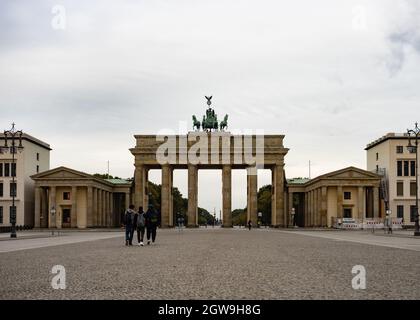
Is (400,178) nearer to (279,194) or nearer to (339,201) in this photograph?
(339,201)

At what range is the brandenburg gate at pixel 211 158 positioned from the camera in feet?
361

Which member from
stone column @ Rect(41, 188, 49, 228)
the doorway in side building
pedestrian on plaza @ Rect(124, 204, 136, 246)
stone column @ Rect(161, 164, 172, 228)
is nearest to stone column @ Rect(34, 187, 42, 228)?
stone column @ Rect(41, 188, 49, 228)

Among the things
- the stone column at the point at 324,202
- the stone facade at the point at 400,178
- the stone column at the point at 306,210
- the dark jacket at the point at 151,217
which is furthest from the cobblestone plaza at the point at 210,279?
the stone column at the point at 306,210

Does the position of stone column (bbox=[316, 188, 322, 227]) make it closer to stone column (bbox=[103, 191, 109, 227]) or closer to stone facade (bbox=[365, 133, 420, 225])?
stone facade (bbox=[365, 133, 420, 225])

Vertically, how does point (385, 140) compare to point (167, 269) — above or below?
above

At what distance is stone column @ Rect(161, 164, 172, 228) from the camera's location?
361 ft

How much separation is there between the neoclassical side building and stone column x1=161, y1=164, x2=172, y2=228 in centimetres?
1044

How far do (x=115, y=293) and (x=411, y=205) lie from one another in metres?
105

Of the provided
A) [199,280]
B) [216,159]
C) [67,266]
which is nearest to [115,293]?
[199,280]

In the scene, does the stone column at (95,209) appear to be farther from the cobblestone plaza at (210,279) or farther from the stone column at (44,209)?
the cobblestone plaza at (210,279)

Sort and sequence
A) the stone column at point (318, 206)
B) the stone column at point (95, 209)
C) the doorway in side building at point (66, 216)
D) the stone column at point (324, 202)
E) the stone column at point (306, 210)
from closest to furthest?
the stone column at point (324, 202), the stone column at point (95, 209), the stone column at point (318, 206), the doorway in side building at point (66, 216), the stone column at point (306, 210)

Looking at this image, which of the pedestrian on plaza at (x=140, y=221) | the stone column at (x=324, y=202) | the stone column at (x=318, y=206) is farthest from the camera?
the stone column at (x=318, y=206)

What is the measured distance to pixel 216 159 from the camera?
11012 centimetres

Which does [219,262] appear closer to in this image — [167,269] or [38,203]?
[167,269]
